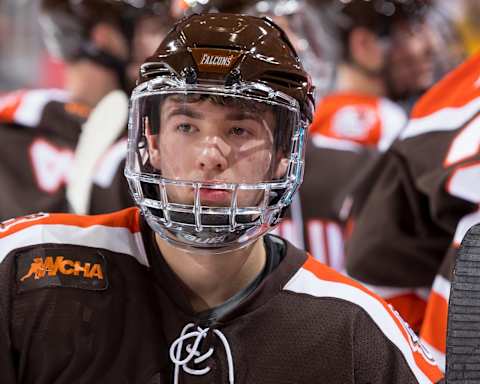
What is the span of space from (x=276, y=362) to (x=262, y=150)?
0.30 m

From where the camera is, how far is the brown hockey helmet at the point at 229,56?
136 cm

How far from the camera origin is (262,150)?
4.61 feet

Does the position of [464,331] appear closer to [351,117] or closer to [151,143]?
[151,143]

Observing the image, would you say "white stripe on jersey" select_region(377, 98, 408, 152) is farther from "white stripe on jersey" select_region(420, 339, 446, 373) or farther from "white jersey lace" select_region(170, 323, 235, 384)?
"white jersey lace" select_region(170, 323, 235, 384)

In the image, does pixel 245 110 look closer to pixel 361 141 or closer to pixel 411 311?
pixel 411 311

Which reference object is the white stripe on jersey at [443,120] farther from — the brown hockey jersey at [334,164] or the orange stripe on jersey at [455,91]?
the brown hockey jersey at [334,164]

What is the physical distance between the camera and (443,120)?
1.90m

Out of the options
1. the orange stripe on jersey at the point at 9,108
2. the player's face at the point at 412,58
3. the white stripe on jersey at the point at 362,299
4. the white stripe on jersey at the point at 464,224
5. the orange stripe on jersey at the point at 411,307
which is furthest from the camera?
the player's face at the point at 412,58

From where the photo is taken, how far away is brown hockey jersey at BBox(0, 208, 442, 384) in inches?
53.4

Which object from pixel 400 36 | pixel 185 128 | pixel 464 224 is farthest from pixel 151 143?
pixel 400 36

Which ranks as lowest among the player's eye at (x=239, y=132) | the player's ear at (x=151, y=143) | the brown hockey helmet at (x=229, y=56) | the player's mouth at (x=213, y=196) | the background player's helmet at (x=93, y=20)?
the background player's helmet at (x=93, y=20)

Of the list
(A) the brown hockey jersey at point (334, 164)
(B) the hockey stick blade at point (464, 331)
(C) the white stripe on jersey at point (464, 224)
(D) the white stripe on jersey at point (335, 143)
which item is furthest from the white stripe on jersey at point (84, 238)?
(D) the white stripe on jersey at point (335, 143)

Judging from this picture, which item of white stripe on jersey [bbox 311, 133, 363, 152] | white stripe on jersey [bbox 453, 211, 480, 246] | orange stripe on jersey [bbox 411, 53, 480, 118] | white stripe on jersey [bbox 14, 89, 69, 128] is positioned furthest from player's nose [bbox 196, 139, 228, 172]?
white stripe on jersey [bbox 14, 89, 69, 128]

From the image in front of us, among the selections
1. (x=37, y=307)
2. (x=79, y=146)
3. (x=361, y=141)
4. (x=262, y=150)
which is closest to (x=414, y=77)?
(x=361, y=141)
